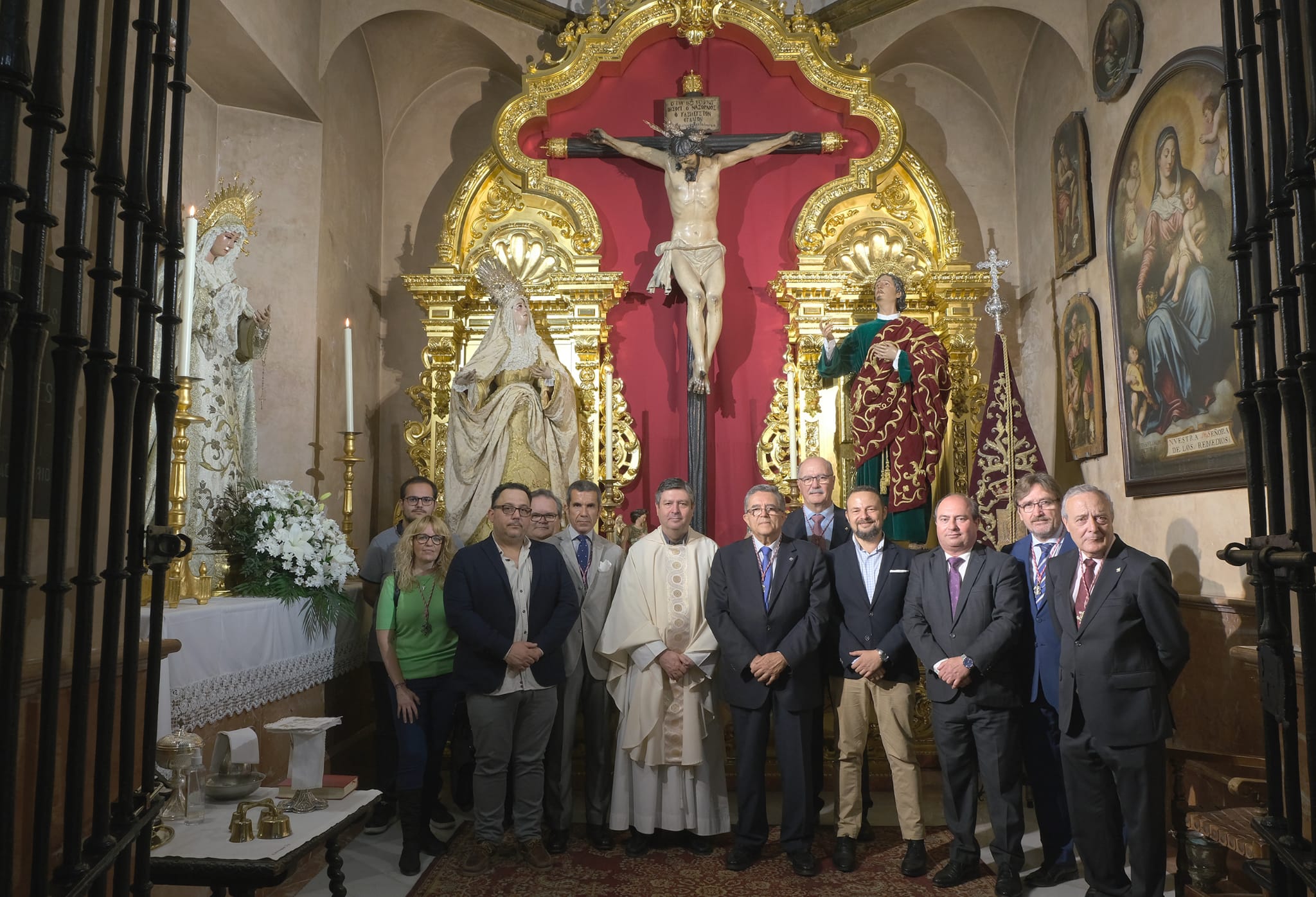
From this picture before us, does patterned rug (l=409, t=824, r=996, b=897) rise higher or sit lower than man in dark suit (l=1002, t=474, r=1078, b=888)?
lower

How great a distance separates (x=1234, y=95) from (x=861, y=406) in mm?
4721

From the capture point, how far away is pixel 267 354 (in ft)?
22.1

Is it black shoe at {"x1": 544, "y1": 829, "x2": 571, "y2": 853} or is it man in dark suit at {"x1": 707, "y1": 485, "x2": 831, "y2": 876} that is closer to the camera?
man in dark suit at {"x1": 707, "y1": 485, "x2": 831, "y2": 876}

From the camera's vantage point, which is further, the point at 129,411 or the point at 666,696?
the point at 666,696

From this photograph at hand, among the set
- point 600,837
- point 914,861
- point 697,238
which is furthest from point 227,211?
point 914,861

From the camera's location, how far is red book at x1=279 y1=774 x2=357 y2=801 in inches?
142

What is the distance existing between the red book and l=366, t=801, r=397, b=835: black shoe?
1.86 meters

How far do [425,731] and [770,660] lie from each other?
5.85ft

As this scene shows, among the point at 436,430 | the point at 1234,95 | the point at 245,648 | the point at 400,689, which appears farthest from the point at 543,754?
the point at 1234,95

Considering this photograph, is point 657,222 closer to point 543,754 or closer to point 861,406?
point 861,406

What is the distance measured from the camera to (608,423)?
759cm

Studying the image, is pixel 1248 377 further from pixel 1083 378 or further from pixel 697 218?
pixel 697 218

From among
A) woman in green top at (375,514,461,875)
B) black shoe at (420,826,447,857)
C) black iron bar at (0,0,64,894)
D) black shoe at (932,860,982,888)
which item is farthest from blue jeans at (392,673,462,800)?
black iron bar at (0,0,64,894)

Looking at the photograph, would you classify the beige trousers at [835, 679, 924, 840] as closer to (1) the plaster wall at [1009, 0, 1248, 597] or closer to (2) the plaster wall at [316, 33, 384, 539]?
(1) the plaster wall at [1009, 0, 1248, 597]
